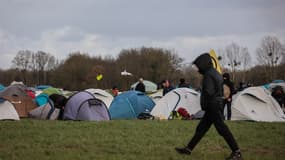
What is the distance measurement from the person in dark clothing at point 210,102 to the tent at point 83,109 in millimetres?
7281

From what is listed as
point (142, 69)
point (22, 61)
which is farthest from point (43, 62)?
point (142, 69)

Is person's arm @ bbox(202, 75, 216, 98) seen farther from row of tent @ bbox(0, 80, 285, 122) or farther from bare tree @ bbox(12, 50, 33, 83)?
bare tree @ bbox(12, 50, 33, 83)

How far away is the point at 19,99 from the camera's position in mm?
18422

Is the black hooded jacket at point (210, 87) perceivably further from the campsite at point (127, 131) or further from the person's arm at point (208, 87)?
the campsite at point (127, 131)

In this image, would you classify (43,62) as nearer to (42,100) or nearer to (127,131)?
(42,100)

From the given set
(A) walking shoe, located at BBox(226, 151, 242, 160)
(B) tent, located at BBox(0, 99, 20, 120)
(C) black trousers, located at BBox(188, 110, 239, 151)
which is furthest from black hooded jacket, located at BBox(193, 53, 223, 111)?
(B) tent, located at BBox(0, 99, 20, 120)

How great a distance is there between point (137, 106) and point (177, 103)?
5.94ft

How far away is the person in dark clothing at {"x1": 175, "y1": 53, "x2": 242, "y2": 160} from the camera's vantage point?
729 centimetres

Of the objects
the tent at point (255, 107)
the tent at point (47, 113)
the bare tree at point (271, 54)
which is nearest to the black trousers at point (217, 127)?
the tent at point (255, 107)

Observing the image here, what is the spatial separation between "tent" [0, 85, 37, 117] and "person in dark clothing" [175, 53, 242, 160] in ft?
40.7

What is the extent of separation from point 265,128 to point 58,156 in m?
7.06

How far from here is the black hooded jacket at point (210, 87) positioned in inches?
290

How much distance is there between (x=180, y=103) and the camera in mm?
16438

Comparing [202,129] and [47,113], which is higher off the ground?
[202,129]
